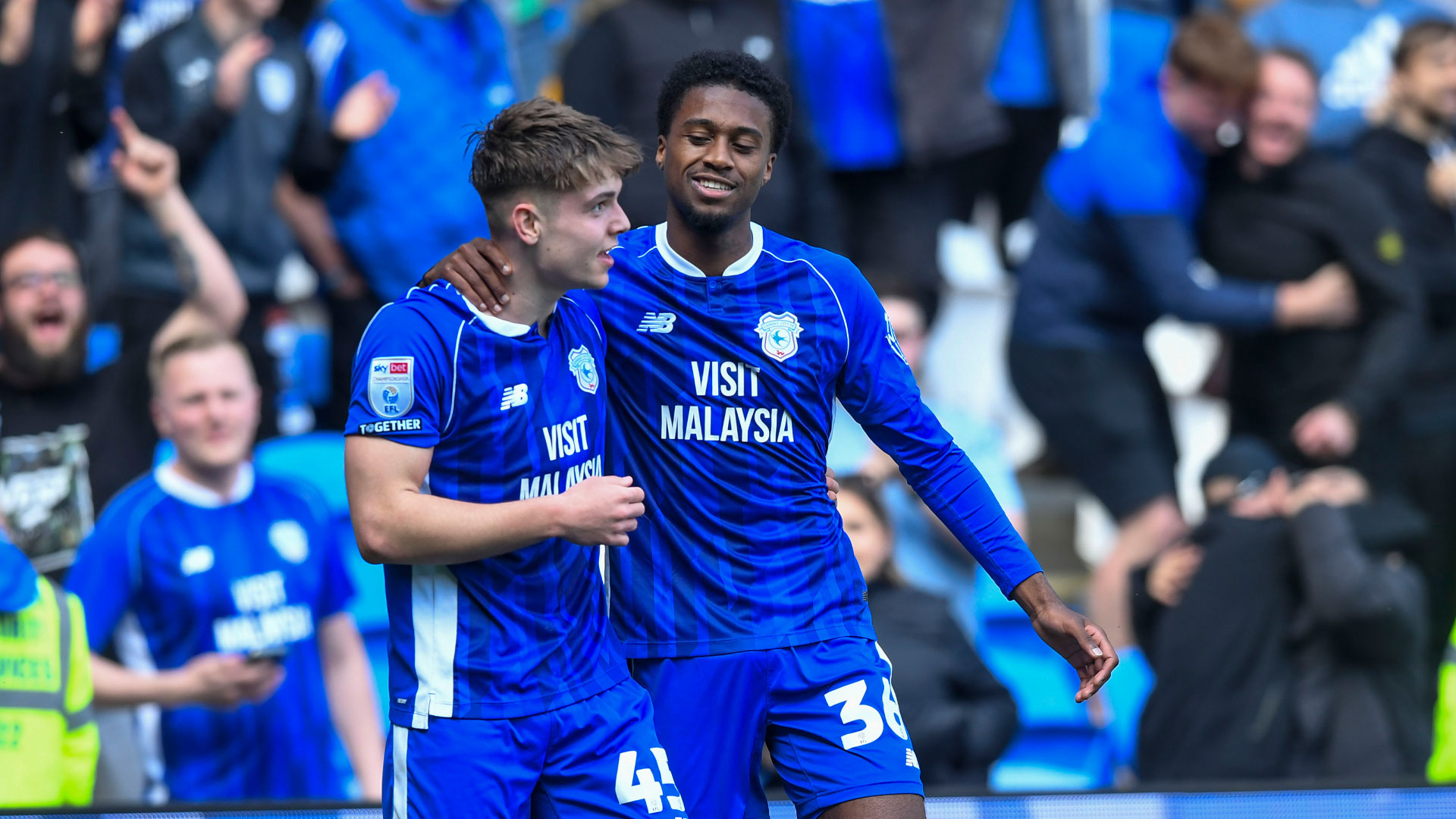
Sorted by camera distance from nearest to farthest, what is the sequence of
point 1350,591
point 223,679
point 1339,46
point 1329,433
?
point 223,679 < point 1350,591 < point 1329,433 < point 1339,46

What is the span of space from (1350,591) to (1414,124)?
205cm

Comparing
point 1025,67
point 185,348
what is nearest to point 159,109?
point 185,348

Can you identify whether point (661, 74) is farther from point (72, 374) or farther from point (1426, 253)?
point (1426, 253)

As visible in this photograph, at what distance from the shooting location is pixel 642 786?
9.53 feet

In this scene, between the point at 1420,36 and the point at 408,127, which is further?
the point at 1420,36

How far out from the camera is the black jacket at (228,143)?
5297 millimetres

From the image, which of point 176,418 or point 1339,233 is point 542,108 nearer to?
point 176,418

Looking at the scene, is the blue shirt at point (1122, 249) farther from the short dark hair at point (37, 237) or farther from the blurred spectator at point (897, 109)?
the short dark hair at point (37, 237)

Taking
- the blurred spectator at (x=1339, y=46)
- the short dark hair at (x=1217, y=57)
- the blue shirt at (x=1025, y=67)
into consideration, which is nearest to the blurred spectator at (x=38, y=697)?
the blue shirt at (x=1025, y=67)

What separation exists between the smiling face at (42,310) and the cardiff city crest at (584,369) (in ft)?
8.60

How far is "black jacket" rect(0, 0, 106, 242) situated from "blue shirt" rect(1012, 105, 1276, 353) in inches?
125

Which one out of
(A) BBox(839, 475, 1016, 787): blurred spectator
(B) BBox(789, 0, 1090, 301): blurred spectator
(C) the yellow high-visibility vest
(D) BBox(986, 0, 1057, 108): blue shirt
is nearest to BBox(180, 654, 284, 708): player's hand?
(C) the yellow high-visibility vest

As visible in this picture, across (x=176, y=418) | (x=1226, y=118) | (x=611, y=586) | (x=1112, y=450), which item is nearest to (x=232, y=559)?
(x=176, y=418)

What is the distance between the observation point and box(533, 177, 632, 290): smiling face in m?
2.88
